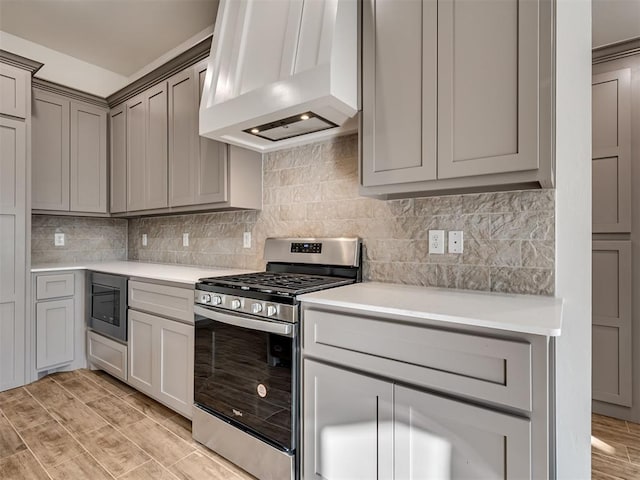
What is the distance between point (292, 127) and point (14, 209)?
89.3 inches

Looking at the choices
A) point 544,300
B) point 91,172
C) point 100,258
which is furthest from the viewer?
point 100,258

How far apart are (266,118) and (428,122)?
2.61 feet

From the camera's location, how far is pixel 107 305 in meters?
2.77

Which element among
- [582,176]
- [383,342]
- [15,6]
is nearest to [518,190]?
[582,176]

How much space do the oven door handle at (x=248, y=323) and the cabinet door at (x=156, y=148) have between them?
134 centimetres

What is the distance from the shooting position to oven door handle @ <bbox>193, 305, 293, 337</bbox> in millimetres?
1557

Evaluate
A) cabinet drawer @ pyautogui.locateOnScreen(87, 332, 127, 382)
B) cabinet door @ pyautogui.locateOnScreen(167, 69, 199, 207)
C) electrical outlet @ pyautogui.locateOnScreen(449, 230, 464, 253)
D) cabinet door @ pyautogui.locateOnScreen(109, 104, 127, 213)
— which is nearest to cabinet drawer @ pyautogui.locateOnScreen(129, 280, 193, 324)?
cabinet drawer @ pyautogui.locateOnScreen(87, 332, 127, 382)

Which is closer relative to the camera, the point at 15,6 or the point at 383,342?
the point at 383,342

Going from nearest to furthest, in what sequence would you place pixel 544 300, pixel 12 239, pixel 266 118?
pixel 544 300
pixel 266 118
pixel 12 239

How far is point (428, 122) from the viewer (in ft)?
4.88

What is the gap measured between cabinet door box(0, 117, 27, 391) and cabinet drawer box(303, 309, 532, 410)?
2500 millimetres

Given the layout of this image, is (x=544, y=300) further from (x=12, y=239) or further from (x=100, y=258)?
(x=100, y=258)

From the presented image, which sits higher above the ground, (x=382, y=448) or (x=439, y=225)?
(x=439, y=225)

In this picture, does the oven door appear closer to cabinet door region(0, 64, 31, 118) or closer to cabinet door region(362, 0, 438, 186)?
cabinet door region(362, 0, 438, 186)
